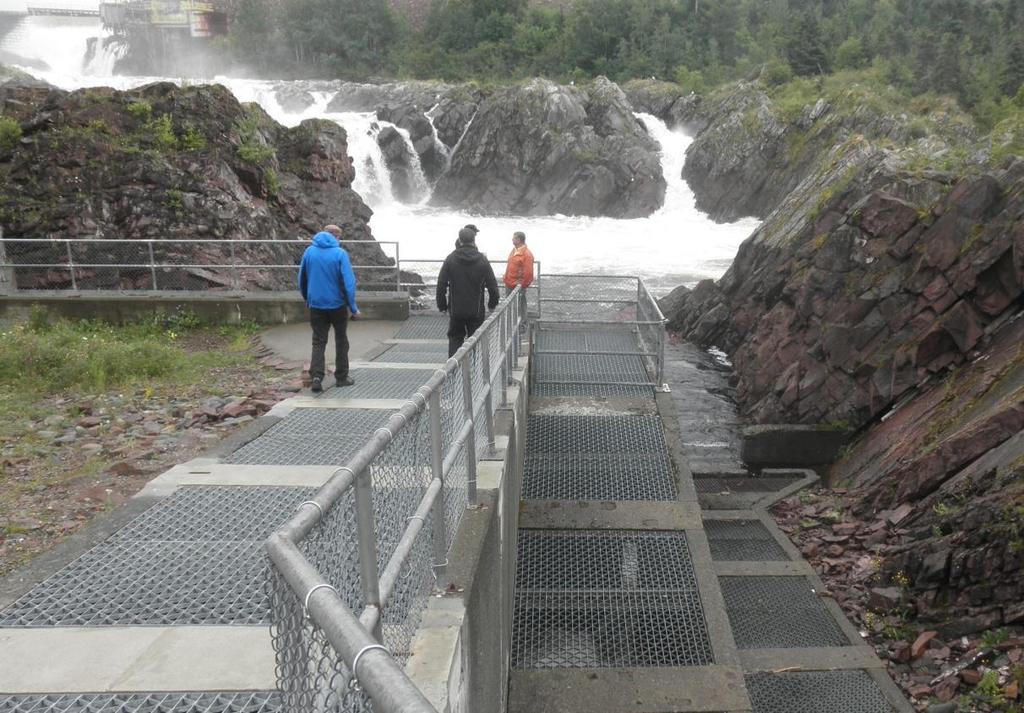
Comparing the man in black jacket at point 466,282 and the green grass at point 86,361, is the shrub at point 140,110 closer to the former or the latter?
the green grass at point 86,361

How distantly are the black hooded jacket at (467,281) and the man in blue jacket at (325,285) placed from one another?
108 cm

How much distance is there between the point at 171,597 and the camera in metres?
3.77

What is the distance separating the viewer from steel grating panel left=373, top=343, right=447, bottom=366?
989cm

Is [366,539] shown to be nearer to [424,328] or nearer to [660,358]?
[660,358]

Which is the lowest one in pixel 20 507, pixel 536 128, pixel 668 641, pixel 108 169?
pixel 668 641

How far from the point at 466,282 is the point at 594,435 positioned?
275 centimetres

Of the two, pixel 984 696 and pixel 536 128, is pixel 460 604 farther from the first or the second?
pixel 536 128

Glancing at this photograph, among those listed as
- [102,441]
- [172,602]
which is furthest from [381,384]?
Answer: [172,602]

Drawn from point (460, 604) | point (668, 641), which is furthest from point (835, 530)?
point (460, 604)

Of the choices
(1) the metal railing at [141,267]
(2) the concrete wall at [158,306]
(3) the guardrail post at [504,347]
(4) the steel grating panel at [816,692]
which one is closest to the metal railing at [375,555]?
(3) the guardrail post at [504,347]

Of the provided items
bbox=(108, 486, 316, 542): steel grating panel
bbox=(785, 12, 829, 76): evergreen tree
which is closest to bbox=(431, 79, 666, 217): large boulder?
bbox=(785, 12, 829, 76): evergreen tree

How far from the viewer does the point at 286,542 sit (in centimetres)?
169

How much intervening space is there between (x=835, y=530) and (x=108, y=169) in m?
14.7

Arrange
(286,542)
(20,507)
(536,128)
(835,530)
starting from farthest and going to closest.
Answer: (536,128) < (835,530) < (20,507) < (286,542)
